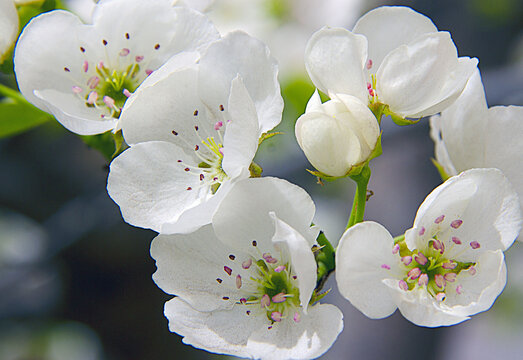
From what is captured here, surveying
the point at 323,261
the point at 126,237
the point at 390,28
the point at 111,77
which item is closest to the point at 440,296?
the point at 323,261

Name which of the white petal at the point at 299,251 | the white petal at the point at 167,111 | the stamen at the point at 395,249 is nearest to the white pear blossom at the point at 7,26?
the white petal at the point at 167,111

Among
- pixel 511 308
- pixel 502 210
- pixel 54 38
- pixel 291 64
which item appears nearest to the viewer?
pixel 502 210

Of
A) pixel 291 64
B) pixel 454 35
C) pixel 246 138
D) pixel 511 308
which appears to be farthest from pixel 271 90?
pixel 511 308

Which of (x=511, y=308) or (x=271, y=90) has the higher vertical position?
(x=271, y=90)

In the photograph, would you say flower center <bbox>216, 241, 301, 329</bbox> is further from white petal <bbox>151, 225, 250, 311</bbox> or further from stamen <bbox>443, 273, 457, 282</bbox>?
stamen <bbox>443, 273, 457, 282</bbox>

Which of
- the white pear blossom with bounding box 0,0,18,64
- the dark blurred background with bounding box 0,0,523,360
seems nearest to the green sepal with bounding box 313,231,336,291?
the white pear blossom with bounding box 0,0,18,64

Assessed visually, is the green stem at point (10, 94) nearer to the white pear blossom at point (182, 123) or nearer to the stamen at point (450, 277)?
the white pear blossom at point (182, 123)

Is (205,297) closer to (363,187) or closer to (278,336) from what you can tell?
(278,336)

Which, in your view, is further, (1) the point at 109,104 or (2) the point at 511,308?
(2) the point at 511,308
